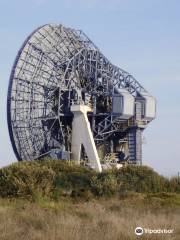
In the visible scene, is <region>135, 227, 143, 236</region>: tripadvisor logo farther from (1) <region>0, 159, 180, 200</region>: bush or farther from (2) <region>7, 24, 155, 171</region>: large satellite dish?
(2) <region>7, 24, 155, 171</region>: large satellite dish

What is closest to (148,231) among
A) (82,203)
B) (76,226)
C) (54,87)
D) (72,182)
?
(76,226)

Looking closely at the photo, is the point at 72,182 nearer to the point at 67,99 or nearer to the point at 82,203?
the point at 82,203

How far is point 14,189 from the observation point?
36.1 metres

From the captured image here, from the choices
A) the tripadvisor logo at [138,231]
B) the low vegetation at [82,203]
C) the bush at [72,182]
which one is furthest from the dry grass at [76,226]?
the bush at [72,182]

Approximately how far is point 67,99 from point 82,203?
36.7 m

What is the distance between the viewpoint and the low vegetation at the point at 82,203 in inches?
652

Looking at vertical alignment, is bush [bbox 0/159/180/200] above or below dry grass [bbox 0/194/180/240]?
below

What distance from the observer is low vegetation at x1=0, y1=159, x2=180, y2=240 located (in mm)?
16562

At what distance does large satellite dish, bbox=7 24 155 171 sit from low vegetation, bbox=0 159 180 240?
33.9 ft

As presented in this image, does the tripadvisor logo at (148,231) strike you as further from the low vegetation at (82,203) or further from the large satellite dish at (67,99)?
the large satellite dish at (67,99)

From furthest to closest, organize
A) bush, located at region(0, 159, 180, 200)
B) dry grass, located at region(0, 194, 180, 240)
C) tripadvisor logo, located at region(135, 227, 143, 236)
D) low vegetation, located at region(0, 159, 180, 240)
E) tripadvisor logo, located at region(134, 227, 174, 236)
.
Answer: bush, located at region(0, 159, 180, 200) < low vegetation, located at region(0, 159, 180, 240) < tripadvisor logo, located at region(134, 227, 174, 236) < tripadvisor logo, located at region(135, 227, 143, 236) < dry grass, located at region(0, 194, 180, 240)

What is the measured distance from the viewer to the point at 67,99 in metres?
68.1

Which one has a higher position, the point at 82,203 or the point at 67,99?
the point at 67,99

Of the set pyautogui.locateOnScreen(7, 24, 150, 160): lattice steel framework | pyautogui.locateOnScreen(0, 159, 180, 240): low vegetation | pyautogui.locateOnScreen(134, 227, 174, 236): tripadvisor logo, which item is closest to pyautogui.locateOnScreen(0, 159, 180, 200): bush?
pyautogui.locateOnScreen(0, 159, 180, 240): low vegetation
